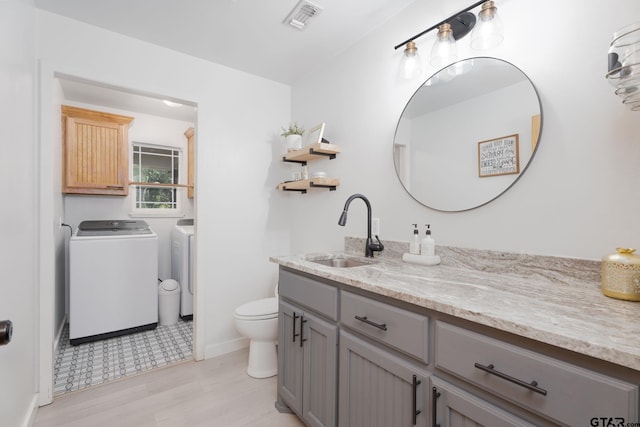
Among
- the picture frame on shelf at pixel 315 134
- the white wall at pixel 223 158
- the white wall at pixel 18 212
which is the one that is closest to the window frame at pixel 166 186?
the white wall at pixel 223 158

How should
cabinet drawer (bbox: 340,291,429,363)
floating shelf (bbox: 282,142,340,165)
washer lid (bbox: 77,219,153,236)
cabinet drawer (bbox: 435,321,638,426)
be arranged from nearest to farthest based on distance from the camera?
cabinet drawer (bbox: 435,321,638,426) < cabinet drawer (bbox: 340,291,429,363) < floating shelf (bbox: 282,142,340,165) < washer lid (bbox: 77,219,153,236)

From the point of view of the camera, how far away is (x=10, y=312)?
4.38 ft

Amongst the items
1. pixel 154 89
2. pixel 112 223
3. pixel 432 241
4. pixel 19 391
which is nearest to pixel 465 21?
pixel 432 241

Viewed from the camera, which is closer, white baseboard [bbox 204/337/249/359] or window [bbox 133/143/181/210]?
white baseboard [bbox 204/337/249/359]

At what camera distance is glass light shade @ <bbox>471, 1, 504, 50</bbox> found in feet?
4.47

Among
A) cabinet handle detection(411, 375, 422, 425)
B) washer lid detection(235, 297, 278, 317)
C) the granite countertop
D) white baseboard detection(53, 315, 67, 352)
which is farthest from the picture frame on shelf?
white baseboard detection(53, 315, 67, 352)

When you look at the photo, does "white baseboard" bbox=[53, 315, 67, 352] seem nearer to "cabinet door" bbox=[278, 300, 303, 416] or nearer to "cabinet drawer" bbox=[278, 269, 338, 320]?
"cabinet door" bbox=[278, 300, 303, 416]

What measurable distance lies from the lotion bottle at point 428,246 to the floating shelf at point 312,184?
919mm

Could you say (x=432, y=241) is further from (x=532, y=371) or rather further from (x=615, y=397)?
(x=615, y=397)

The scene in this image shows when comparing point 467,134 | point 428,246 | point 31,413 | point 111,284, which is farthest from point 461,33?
point 111,284

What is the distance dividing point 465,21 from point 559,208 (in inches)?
40.3

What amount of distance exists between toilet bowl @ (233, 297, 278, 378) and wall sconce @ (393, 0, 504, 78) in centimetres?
187

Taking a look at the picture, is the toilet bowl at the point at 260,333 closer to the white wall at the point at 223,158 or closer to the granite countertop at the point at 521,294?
the white wall at the point at 223,158

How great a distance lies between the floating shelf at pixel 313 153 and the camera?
2281 mm
